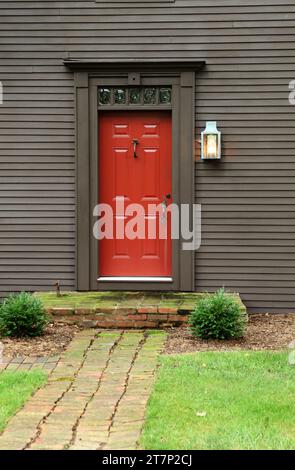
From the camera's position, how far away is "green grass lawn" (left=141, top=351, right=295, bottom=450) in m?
4.94

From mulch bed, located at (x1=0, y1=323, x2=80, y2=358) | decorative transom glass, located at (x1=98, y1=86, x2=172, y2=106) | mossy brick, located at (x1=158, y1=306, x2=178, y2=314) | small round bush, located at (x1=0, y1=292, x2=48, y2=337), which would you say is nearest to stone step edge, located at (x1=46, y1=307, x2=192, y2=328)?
mossy brick, located at (x1=158, y1=306, x2=178, y2=314)

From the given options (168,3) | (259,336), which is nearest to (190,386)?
(259,336)

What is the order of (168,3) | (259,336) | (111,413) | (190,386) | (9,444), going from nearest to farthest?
(9,444) → (111,413) → (190,386) → (259,336) → (168,3)

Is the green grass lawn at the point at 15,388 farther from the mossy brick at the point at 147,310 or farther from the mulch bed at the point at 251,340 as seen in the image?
the mossy brick at the point at 147,310

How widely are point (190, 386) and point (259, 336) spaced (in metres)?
2.35

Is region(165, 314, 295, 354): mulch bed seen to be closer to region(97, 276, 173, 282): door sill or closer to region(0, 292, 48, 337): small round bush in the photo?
region(97, 276, 173, 282): door sill

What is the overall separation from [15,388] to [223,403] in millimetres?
1651

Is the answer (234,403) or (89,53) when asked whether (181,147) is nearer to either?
(89,53)

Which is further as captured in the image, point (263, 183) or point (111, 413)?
point (263, 183)

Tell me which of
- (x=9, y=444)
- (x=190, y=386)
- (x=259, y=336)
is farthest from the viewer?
(x=259, y=336)

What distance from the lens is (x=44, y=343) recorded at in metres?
7.92

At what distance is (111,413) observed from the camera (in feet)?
18.3

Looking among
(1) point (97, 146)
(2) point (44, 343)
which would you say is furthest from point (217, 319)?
(1) point (97, 146)

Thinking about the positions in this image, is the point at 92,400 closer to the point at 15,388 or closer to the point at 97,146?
the point at 15,388
